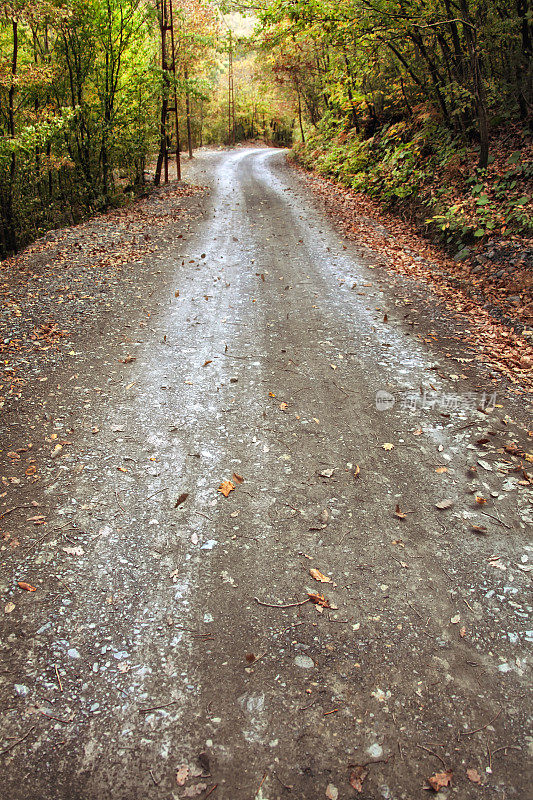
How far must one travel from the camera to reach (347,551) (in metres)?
3.19

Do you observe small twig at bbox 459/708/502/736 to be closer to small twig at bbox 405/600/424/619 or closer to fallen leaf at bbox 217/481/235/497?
small twig at bbox 405/600/424/619

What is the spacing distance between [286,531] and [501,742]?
169 centimetres

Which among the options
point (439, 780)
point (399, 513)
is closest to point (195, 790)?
point (439, 780)

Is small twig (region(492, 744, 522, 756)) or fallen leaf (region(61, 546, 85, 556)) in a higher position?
fallen leaf (region(61, 546, 85, 556))

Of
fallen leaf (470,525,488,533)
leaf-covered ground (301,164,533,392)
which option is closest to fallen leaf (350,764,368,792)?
fallen leaf (470,525,488,533)

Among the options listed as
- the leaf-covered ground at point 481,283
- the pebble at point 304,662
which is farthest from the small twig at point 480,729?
the leaf-covered ground at point 481,283

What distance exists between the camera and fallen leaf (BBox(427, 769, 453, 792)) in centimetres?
203

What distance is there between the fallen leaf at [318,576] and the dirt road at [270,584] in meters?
0.02

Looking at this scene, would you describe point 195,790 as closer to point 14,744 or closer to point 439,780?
point 14,744

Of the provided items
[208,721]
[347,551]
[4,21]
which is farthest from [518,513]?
[4,21]

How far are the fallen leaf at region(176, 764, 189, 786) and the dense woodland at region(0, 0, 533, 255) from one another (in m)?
8.47

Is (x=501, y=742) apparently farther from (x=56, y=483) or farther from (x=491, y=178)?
(x=491, y=178)

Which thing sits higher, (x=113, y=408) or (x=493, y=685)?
(x=113, y=408)

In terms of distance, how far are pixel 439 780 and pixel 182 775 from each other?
1185 mm
